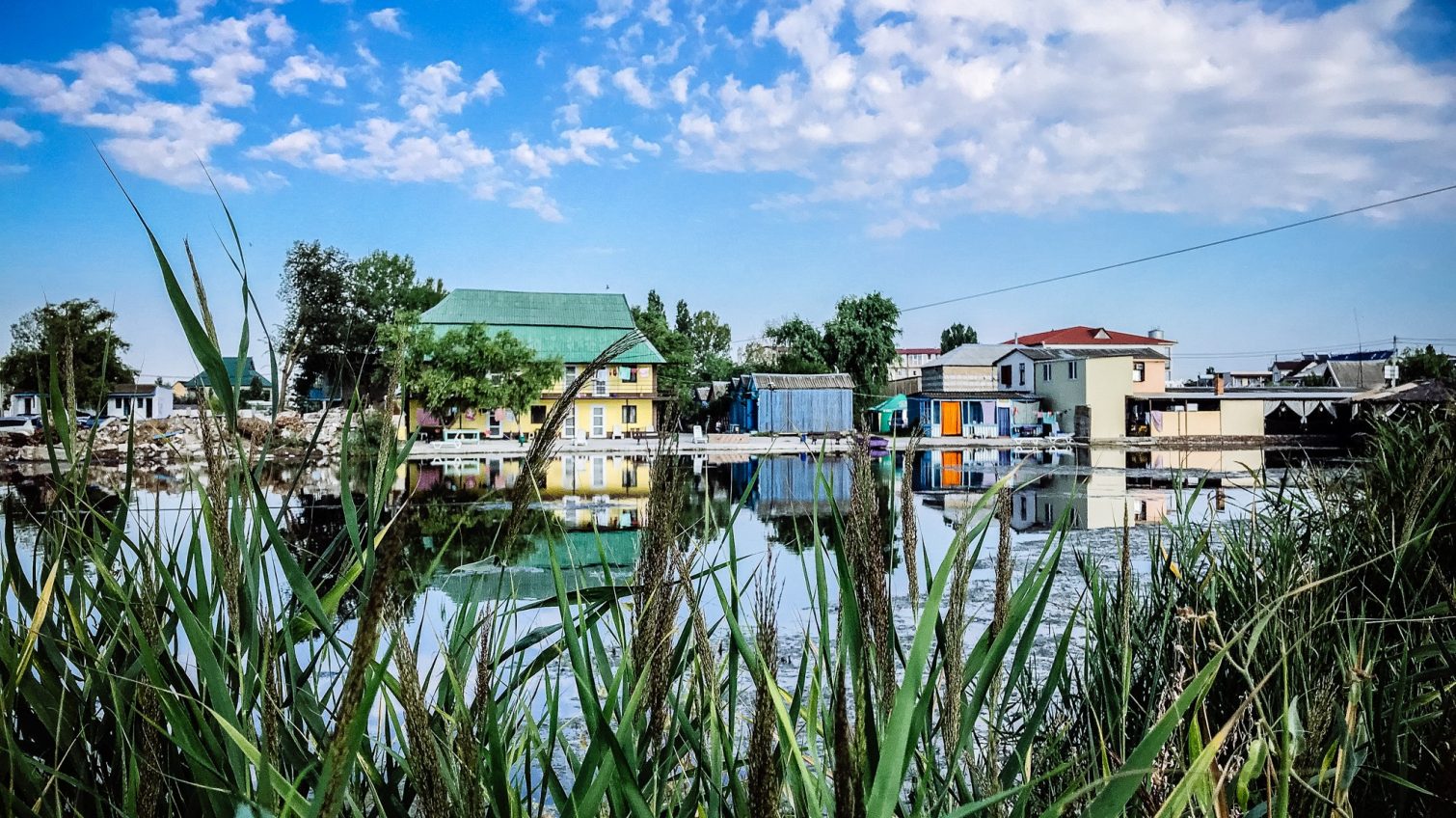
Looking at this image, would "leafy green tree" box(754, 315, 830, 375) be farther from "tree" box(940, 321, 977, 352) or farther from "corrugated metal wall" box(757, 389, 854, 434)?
"tree" box(940, 321, 977, 352)

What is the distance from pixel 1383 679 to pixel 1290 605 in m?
0.50

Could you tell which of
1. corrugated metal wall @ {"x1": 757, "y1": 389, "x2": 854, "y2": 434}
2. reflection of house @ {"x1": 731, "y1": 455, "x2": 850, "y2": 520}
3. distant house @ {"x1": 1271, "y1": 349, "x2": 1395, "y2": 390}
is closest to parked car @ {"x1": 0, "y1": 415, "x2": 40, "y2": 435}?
reflection of house @ {"x1": 731, "y1": 455, "x2": 850, "y2": 520}

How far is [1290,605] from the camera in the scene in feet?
7.59

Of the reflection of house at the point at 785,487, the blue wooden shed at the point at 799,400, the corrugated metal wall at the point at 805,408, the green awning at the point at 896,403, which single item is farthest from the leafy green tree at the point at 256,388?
the green awning at the point at 896,403

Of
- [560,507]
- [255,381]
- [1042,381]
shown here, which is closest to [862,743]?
[255,381]

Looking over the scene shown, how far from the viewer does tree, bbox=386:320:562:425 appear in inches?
1261

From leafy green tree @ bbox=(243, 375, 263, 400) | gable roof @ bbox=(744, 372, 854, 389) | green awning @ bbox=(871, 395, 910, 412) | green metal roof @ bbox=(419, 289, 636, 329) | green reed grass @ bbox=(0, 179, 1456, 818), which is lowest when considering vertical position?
green reed grass @ bbox=(0, 179, 1456, 818)

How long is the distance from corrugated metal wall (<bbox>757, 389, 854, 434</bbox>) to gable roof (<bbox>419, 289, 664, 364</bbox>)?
512 cm

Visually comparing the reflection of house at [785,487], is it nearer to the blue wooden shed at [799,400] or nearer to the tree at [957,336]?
the blue wooden shed at [799,400]

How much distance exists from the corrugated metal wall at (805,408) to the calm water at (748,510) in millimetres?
10679

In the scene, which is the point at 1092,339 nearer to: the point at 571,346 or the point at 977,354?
the point at 977,354

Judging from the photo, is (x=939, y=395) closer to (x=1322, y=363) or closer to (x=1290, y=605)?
(x=1290, y=605)

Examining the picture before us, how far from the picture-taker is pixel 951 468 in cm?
2548

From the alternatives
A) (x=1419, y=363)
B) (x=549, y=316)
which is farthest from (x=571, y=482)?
(x=1419, y=363)
